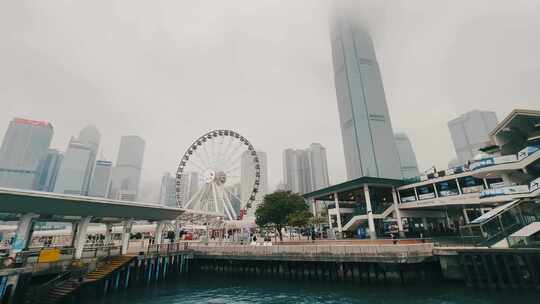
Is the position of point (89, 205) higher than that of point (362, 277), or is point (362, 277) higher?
point (89, 205)

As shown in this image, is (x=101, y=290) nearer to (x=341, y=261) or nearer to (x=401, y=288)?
(x=341, y=261)

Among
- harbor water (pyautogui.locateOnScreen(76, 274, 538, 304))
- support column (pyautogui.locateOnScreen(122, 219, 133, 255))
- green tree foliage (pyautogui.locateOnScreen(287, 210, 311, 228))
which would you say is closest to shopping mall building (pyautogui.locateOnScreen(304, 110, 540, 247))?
harbor water (pyautogui.locateOnScreen(76, 274, 538, 304))

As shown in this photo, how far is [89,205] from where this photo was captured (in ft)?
77.1

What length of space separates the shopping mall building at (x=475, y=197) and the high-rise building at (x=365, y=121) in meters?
125

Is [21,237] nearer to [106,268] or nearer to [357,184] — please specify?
[106,268]

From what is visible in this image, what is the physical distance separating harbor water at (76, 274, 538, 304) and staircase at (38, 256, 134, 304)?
3.46ft

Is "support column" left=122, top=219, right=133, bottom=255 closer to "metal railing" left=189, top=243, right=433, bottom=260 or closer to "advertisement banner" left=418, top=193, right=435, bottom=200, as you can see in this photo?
"metal railing" left=189, top=243, right=433, bottom=260

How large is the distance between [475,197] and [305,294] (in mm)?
27757

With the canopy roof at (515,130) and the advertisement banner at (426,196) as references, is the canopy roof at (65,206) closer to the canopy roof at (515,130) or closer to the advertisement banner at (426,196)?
the advertisement banner at (426,196)

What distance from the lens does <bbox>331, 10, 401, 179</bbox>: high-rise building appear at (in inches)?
6747

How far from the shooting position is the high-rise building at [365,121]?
562 ft

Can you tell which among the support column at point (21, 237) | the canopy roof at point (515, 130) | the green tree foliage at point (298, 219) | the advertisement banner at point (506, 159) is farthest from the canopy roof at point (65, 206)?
the canopy roof at point (515, 130)

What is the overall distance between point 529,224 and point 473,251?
19.2 ft

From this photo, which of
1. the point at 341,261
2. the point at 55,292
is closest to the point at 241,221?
the point at 341,261
